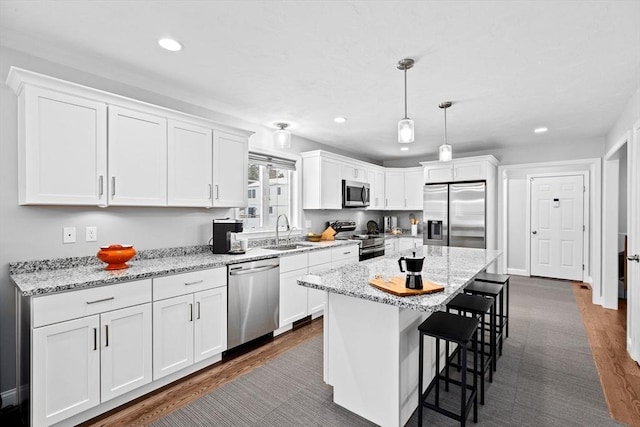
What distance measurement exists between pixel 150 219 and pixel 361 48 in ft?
7.62

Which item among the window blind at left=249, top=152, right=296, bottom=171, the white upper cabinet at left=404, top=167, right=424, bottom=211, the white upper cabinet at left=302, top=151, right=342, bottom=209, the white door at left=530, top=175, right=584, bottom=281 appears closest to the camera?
the window blind at left=249, top=152, right=296, bottom=171

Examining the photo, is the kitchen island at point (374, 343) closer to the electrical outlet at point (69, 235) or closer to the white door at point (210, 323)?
the white door at point (210, 323)

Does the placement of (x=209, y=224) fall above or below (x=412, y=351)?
above

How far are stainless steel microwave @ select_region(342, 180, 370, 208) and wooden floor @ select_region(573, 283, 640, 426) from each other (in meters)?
3.30

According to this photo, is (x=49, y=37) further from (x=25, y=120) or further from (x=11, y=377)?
(x=11, y=377)

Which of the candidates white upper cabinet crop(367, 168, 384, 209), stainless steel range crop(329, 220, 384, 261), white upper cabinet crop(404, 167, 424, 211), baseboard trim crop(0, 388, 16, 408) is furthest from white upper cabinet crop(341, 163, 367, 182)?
baseboard trim crop(0, 388, 16, 408)

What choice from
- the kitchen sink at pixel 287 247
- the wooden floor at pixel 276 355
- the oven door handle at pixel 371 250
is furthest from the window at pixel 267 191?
the wooden floor at pixel 276 355

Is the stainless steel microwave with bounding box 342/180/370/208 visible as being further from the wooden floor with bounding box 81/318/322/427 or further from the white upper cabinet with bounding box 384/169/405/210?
the wooden floor with bounding box 81/318/322/427

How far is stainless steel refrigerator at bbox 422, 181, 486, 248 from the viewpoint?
16.8 ft

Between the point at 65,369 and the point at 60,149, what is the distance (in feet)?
4.68

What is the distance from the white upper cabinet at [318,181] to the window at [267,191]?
0.21 meters

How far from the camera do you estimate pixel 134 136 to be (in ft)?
8.25

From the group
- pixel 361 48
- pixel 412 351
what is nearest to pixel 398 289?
pixel 412 351

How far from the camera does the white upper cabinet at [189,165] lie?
9.09ft
